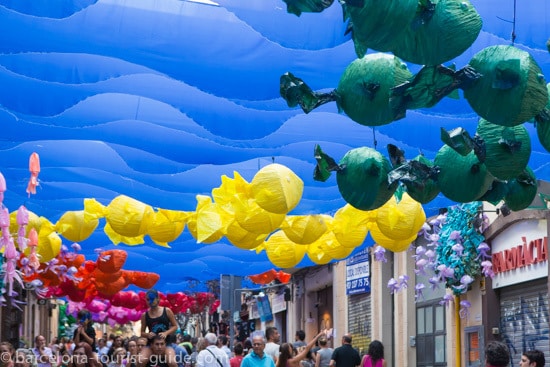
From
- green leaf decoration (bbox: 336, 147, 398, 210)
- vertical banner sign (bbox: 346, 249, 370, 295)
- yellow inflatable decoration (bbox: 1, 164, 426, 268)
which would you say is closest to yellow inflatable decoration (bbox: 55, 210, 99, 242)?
yellow inflatable decoration (bbox: 1, 164, 426, 268)

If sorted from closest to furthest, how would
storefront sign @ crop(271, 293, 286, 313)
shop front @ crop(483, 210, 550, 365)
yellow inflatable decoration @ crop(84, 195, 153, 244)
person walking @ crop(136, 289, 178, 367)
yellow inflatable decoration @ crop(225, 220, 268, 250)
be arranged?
yellow inflatable decoration @ crop(225, 220, 268, 250) < yellow inflatable decoration @ crop(84, 195, 153, 244) < person walking @ crop(136, 289, 178, 367) < shop front @ crop(483, 210, 550, 365) < storefront sign @ crop(271, 293, 286, 313)

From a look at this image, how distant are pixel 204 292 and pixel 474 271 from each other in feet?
77.8

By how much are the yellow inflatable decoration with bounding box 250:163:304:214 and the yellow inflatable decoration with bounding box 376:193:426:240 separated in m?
1.35

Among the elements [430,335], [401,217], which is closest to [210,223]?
[401,217]

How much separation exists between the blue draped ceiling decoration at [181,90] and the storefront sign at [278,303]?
78.9 feet

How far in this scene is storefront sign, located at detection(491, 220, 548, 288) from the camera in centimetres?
1445

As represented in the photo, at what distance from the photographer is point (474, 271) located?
16.3m

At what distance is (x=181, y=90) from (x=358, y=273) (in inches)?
644

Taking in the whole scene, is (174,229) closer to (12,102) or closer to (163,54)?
(12,102)

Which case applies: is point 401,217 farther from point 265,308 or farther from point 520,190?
point 265,308

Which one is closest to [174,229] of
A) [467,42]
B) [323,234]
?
[323,234]

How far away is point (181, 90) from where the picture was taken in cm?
948

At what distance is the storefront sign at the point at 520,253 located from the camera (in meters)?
14.5

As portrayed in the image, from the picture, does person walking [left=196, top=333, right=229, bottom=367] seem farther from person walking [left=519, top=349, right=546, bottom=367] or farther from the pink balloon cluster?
the pink balloon cluster
